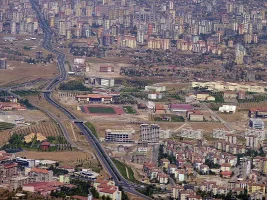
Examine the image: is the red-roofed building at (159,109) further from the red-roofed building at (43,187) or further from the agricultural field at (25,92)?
the red-roofed building at (43,187)

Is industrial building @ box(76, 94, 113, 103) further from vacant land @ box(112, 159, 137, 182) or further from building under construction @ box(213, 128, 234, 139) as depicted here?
vacant land @ box(112, 159, 137, 182)

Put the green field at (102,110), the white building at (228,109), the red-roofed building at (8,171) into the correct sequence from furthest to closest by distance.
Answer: the white building at (228,109), the green field at (102,110), the red-roofed building at (8,171)

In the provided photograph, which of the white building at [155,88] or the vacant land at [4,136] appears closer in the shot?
the vacant land at [4,136]

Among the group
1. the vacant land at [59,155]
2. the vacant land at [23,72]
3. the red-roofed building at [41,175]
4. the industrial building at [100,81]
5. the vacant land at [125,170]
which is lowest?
the vacant land at [23,72]

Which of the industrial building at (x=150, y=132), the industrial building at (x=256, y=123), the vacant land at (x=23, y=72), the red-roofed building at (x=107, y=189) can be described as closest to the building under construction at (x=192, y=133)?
the industrial building at (x=150, y=132)

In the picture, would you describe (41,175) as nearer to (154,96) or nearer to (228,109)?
(228,109)

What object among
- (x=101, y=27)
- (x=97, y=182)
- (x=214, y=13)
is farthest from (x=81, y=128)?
(x=214, y=13)

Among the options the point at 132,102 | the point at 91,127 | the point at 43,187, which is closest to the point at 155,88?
the point at 132,102
